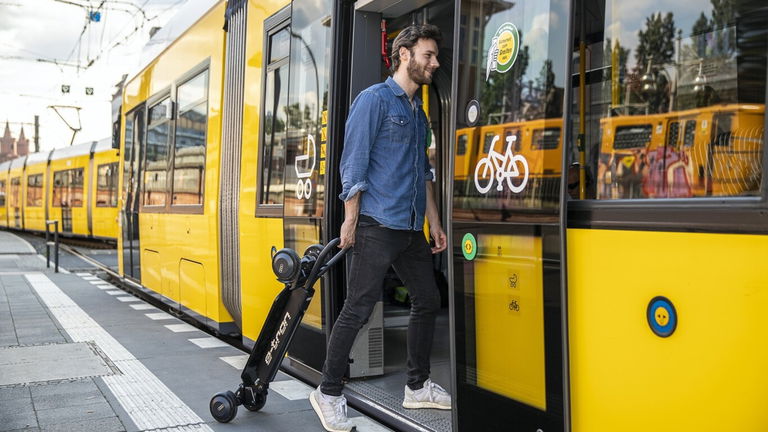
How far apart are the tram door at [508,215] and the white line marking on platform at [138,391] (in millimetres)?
1628

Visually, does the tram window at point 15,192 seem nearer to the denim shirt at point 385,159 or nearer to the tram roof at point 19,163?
the tram roof at point 19,163

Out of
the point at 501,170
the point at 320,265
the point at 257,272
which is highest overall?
the point at 501,170

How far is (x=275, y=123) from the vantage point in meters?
5.07

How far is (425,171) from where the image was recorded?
3855mm

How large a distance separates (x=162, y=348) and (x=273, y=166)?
2.07 m

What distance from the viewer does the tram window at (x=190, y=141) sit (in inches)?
264

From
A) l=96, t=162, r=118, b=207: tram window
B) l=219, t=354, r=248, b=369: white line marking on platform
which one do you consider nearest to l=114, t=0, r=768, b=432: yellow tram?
l=219, t=354, r=248, b=369: white line marking on platform

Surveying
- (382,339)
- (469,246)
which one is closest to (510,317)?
(469,246)

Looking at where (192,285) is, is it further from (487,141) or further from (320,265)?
(487,141)

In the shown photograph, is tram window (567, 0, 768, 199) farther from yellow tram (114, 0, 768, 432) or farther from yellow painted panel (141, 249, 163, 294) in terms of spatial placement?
yellow painted panel (141, 249, 163, 294)

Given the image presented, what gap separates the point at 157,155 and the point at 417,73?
5.46 metres

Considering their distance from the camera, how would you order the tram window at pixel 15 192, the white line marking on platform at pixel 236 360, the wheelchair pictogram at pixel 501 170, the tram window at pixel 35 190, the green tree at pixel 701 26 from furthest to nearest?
the tram window at pixel 15 192 < the tram window at pixel 35 190 < the white line marking on platform at pixel 236 360 < the wheelchair pictogram at pixel 501 170 < the green tree at pixel 701 26

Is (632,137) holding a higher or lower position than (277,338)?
higher

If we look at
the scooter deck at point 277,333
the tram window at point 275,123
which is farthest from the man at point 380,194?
the tram window at point 275,123
